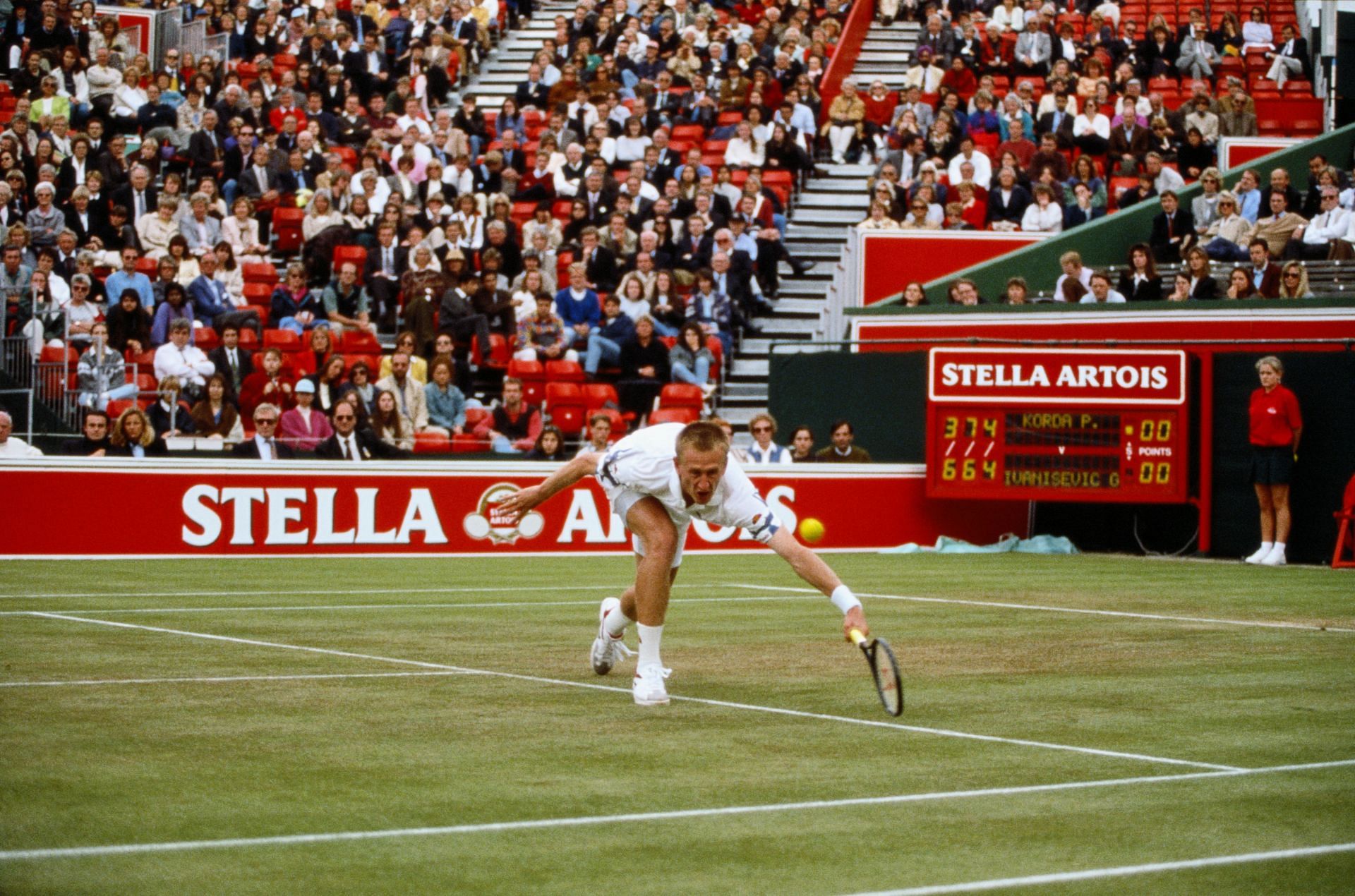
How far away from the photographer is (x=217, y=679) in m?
10.3

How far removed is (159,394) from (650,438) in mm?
13834

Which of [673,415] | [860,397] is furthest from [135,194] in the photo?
[860,397]

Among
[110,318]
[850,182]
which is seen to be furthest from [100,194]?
[850,182]

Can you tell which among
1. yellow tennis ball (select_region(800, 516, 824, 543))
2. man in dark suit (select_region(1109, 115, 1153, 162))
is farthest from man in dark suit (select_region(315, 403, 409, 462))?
man in dark suit (select_region(1109, 115, 1153, 162))

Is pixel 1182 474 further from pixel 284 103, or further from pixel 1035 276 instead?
pixel 284 103

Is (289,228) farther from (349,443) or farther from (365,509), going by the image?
(365,509)

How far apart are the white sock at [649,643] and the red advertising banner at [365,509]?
7.95 m

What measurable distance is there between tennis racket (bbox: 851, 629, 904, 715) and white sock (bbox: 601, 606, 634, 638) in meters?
1.80

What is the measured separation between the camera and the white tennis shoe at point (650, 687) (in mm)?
9391

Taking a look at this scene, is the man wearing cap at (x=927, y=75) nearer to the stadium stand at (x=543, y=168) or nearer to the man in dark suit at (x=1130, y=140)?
the stadium stand at (x=543, y=168)

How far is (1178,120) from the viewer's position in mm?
29953

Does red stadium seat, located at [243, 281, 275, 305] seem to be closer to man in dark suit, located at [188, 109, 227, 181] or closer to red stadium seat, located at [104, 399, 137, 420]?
man in dark suit, located at [188, 109, 227, 181]

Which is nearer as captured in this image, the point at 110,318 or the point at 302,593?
the point at 302,593

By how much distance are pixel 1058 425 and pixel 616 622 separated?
13.0 meters
